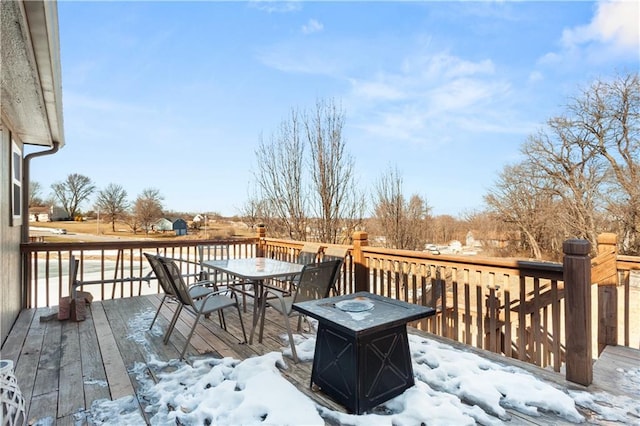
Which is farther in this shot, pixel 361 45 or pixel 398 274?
pixel 361 45


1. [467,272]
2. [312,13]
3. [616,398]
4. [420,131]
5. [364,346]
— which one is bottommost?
[616,398]

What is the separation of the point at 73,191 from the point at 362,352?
11.6m

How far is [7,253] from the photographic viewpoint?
11.7 ft

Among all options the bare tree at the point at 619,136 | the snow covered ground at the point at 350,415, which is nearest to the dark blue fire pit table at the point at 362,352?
the snow covered ground at the point at 350,415

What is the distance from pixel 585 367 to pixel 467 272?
1062mm

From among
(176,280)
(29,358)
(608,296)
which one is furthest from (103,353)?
(608,296)

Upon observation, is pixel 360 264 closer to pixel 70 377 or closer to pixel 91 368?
pixel 91 368

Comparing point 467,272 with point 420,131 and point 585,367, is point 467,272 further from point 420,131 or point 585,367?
point 420,131

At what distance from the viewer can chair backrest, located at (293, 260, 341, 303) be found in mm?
2938

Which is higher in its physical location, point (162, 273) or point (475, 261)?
point (475, 261)

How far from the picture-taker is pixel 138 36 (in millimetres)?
6324

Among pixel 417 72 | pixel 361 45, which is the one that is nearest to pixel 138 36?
pixel 361 45

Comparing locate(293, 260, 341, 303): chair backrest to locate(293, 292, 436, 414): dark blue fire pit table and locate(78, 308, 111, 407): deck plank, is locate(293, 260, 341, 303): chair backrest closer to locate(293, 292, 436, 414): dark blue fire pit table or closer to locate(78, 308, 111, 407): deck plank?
locate(293, 292, 436, 414): dark blue fire pit table

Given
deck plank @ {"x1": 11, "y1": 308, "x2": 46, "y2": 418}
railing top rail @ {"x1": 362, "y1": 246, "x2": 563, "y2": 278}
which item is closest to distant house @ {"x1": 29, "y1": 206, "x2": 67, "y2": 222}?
deck plank @ {"x1": 11, "y1": 308, "x2": 46, "y2": 418}
